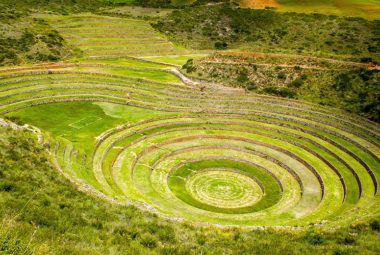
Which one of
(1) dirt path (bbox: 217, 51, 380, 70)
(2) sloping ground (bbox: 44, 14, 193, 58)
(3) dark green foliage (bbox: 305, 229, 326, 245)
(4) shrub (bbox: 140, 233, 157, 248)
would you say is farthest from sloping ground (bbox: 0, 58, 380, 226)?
(2) sloping ground (bbox: 44, 14, 193, 58)

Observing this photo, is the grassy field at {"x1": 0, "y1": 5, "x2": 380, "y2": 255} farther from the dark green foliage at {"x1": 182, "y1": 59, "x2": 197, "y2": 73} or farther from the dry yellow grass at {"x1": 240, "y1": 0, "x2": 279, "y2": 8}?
the dry yellow grass at {"x1": 240, "y1": 0, "x2": 279, "y2": 8}

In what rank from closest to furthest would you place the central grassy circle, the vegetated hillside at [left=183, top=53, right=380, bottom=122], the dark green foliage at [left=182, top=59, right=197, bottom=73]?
the central grassy circle
the vegetated hillside at [left=183, top=53, right=380, bottom=122]
the dark green foliage at [left=182, top=59, right=197, bottom=73]

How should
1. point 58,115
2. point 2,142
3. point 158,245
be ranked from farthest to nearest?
point 58,115, point 2,142, point 158,245

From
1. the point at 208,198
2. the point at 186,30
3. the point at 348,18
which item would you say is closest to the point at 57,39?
the point at 186,30

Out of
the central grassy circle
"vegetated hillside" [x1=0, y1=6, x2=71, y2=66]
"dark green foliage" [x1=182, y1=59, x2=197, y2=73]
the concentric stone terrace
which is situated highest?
"vegetated hillside" [x1=0, y1=6, x2=71, y2=66]

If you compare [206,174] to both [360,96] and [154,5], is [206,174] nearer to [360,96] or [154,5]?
[360,96]

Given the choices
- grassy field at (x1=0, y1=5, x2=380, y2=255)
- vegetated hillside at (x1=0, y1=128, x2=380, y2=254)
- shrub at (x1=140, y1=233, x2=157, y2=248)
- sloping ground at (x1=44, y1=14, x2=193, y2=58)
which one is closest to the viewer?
vegetated hillside at (x1=0, y1=128, x2=380, y2=254)

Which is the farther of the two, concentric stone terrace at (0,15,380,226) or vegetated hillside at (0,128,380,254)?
concentric stone terrace at (0,15,380,226)

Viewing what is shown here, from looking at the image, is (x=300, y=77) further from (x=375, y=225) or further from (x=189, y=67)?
(x=375, y=225)
